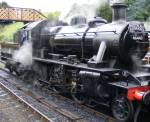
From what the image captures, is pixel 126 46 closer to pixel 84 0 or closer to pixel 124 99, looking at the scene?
pixel 124 99

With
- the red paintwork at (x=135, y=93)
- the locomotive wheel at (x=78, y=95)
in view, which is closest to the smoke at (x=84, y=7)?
the locomotive wheel at (x=78, y=95)

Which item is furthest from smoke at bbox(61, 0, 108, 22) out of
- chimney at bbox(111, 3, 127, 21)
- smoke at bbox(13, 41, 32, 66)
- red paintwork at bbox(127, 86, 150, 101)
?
red paintwork at bbox(127, 86, 150, 101)

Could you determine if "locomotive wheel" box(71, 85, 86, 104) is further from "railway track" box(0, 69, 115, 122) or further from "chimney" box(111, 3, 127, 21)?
"chimney" box(111, 3, 127, 21)

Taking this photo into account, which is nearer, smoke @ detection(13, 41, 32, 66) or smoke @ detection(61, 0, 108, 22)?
smoke @ detection(61, 0, 108, 22)

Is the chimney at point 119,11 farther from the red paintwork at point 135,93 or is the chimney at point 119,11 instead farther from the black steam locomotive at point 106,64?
the red paintwork at point 135,93

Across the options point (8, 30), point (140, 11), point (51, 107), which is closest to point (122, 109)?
point (51, 107)

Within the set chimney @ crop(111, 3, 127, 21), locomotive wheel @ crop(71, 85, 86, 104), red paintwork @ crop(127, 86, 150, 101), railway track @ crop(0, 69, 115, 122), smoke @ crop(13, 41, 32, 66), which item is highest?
chimney @ crop(111, 3, 127, 21)

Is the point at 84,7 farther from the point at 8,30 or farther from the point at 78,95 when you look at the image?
the point at 8,30

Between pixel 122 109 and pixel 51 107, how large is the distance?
8.89 feet

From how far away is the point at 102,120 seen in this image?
8.55 m

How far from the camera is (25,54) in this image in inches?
563

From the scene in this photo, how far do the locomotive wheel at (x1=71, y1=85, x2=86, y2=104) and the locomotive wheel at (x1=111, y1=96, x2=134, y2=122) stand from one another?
76.0 inches

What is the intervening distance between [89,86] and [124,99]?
1.20 meters

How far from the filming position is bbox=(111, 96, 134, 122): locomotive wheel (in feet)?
25.8
